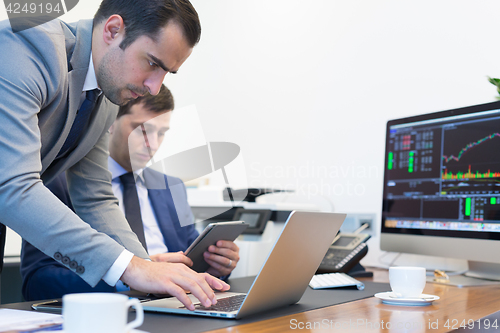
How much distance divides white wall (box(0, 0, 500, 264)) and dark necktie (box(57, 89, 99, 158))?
30.0 inches

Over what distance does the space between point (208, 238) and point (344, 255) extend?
526mm

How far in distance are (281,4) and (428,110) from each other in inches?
41.0

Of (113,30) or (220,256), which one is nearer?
(113,30)

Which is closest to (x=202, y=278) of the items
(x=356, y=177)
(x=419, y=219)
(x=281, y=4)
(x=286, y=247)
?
(x=286, y=247)

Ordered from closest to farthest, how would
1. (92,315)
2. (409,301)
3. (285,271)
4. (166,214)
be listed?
(92,315), (285,271), (409,301), (166,214)

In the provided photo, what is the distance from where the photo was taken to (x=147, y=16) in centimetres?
111

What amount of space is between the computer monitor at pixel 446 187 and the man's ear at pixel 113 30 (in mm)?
1010

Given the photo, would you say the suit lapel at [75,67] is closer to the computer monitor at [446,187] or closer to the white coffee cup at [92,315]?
the white coffee cup at [92,315]

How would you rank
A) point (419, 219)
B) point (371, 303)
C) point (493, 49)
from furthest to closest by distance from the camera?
point (493, 49) → point (419, 219) → point (371, 303)

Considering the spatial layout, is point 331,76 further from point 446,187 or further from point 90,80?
point 90,80

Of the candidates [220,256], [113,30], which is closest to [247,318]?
[220,256]

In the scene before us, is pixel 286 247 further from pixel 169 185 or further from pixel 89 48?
pixel 169 185

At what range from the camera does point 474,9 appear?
174 centimetres

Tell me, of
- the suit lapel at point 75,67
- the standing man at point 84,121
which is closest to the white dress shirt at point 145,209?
the standing man at point 84,121
